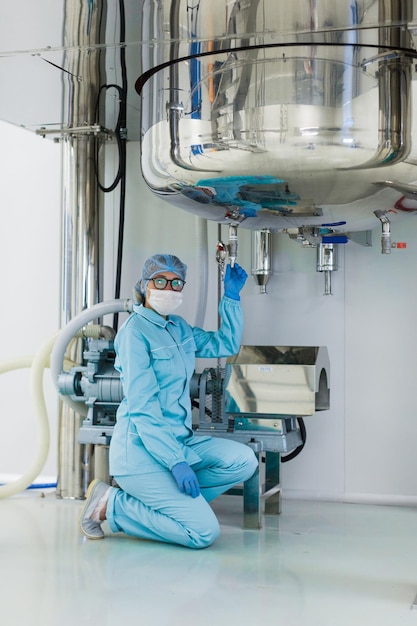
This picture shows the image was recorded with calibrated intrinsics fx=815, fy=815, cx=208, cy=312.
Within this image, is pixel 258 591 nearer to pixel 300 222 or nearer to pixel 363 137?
pixel 300 222

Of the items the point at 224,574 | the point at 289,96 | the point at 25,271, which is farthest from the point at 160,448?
the point at 25,271

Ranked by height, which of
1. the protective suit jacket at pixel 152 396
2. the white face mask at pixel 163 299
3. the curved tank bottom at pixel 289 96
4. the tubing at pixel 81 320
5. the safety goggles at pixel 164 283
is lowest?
the protective suit jacket at pixel 152 396

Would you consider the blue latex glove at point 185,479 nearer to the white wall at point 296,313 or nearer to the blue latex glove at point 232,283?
the blue latex glove at point 232,283

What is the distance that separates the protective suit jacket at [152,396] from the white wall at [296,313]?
0.56 meters

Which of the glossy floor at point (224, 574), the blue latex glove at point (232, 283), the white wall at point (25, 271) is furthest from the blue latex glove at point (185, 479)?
the white wall at point (25, 271)

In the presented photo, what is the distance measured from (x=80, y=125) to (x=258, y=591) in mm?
1918

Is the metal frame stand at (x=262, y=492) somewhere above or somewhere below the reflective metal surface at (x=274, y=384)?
below

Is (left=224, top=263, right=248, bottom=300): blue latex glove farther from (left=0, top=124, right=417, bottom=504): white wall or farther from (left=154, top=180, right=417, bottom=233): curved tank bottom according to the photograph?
(left=154, top=180, right=417, bottom=233): curved tank bottom

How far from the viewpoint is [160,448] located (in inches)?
94.2

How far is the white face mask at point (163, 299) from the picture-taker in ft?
8.36

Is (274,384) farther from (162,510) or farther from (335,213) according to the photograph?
(335,213)

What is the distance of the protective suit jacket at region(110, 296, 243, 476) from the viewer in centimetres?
241

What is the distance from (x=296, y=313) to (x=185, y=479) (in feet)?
3.32

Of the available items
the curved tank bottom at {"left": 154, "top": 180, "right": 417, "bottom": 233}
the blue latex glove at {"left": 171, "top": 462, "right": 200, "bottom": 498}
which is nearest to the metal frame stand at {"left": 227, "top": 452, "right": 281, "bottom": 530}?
the blue latex glove at {"left": 171, "top": 462, "right": 200, "bottom": 498}
